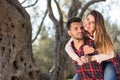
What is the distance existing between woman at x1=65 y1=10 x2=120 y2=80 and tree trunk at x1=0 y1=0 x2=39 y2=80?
1439 millimetres

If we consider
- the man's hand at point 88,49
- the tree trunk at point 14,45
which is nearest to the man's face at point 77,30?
Answer: the man's hand at point 88,49

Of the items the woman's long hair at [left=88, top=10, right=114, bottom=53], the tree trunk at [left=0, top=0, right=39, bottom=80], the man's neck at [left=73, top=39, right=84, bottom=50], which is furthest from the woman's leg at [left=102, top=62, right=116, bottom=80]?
the tree trunk at [left=0, top=0, right=39, bottom=80]

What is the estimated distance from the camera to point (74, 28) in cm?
403

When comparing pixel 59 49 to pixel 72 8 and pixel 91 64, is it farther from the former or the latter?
pixel 91 64

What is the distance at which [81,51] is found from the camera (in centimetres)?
396

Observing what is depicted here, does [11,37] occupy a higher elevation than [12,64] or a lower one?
higher

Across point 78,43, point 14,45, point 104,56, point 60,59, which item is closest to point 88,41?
point 78,43

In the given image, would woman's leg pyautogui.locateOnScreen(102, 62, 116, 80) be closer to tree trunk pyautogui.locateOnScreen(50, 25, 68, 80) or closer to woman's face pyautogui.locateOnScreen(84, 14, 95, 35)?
woman's face pyautogui.locateOnScreen(84, 14, 95, 35)

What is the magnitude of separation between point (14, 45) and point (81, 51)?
1.62 metres

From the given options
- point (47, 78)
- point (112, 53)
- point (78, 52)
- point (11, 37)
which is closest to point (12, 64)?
point (11, 37)

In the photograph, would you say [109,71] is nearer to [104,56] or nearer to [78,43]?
[104,56]

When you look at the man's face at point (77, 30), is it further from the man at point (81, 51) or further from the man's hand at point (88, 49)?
the man's hand at point (88, 49)

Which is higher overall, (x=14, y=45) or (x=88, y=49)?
(x=88, y=49)

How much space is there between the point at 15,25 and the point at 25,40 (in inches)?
10.0
